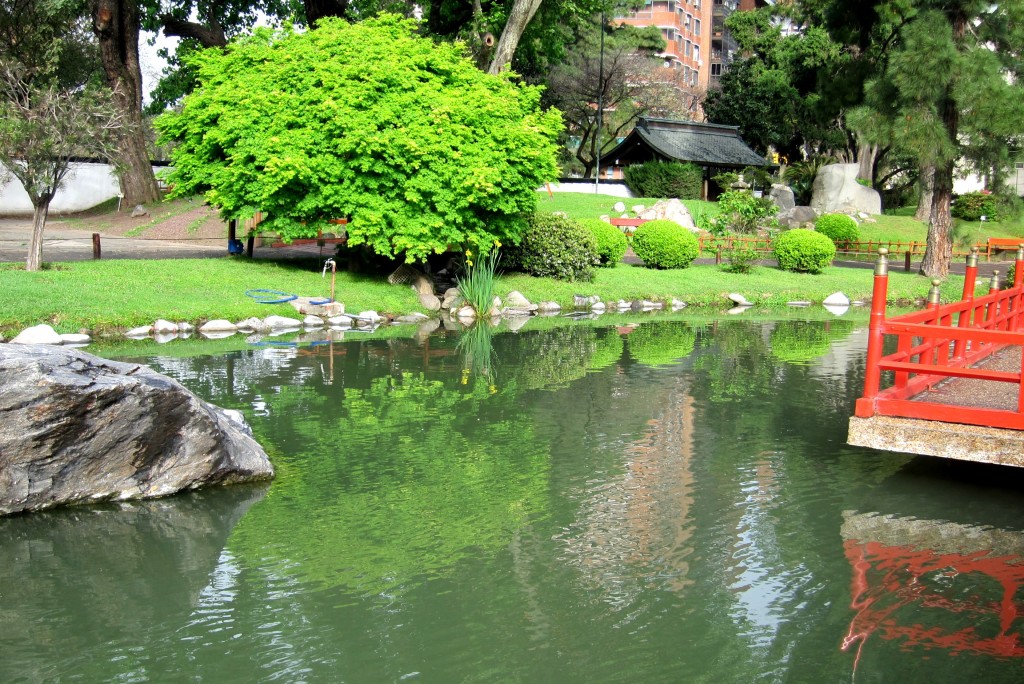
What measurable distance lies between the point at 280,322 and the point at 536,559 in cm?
1195

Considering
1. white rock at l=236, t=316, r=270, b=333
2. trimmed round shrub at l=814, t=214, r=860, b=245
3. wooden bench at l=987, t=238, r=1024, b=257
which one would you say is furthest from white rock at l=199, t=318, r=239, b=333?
wooden bench at l=987, t=238, r=1024, b=257

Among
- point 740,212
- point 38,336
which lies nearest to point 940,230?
point 740,212

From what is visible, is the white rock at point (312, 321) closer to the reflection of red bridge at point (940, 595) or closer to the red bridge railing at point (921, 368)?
the red bridge railing at point (921, 368)

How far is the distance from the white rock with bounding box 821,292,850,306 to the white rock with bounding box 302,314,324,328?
1246cm

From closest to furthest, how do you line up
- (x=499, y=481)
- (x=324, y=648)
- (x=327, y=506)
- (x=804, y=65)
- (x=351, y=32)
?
(x=324, y=648), (x=327, y=506), (x=499, y=481), (x=351, y=32), (x=804, y=65)

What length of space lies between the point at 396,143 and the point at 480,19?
6.64 m

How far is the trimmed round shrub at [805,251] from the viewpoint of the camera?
27016 mm

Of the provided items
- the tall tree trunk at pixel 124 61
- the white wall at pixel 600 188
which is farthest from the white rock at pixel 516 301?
the white wall at pixel 600 188

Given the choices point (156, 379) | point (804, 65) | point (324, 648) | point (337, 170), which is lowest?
point (324, 648)

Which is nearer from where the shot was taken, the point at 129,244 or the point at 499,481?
the point at 499,481

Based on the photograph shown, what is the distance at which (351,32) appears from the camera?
20594mm

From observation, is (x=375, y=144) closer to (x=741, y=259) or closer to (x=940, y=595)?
(x=741, y=259)

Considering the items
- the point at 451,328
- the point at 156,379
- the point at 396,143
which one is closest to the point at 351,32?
the point at 396,143

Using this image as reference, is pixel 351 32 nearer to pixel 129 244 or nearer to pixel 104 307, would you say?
pixel 104 307
